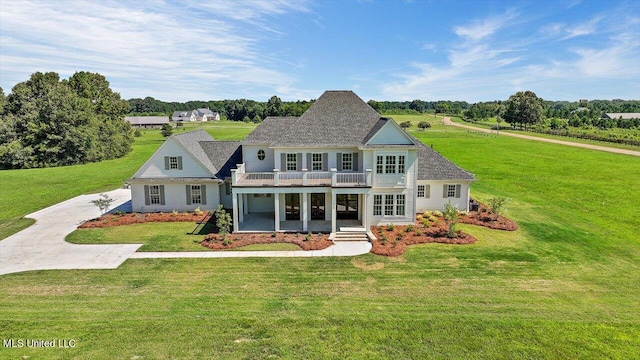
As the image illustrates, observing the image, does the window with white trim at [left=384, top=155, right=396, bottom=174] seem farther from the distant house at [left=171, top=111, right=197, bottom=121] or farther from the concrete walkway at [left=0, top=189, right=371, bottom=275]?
the distant house at [left=171, top=111, right=197, bottom=121]

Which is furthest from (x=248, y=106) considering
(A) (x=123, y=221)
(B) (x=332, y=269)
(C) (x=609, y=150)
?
(B) (x=332, y=269)

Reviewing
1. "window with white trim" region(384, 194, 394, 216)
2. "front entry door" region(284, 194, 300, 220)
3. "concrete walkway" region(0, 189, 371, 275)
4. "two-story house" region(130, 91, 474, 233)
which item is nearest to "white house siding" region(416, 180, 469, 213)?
"two-story house" region(130, 91, 474, 233)

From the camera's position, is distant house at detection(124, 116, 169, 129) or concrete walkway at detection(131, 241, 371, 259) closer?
concrete walkway at detection(131, 241, 371, 259)

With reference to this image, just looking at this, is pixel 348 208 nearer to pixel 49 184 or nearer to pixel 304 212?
pixel 304 212

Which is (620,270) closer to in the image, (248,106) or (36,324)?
(36,324)

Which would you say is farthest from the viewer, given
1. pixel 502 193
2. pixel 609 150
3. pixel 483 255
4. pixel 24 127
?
pixel 609 150

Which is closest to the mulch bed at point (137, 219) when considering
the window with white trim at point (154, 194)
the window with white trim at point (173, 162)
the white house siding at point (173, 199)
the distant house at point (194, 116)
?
A: the white house siding at point (173, 199)

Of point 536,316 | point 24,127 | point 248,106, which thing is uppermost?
point 248,106
